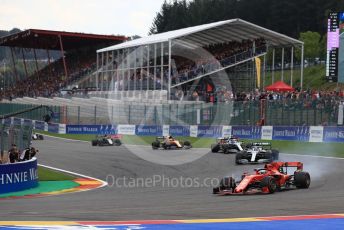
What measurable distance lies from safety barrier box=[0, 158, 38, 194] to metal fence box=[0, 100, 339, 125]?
1726cm

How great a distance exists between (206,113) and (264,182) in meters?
27.2

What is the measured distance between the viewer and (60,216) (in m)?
12.2

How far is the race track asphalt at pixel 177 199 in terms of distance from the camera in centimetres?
1234

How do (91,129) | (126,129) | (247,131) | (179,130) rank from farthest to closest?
(91,129) → (126,129) → (179,130) → (247,131)

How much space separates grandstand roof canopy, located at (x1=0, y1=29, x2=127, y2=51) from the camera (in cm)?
7356

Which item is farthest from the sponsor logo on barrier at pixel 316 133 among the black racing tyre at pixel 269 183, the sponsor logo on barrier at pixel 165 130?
the black racing tyre at pixel 269 183

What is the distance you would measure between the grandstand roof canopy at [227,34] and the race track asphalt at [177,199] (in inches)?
1081

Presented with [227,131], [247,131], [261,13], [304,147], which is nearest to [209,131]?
[227,131]

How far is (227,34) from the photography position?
2207 inches

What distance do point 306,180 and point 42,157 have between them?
1722 centimetres

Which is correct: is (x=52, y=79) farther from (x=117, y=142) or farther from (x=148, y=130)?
(x=117, y=142)

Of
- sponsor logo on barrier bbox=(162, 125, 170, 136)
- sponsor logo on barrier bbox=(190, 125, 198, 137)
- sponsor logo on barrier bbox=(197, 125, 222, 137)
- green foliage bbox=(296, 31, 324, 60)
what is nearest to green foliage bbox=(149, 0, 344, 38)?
green foliage bbox=(296, 31, 324, 60)

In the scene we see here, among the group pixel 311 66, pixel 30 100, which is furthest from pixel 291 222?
pixel 311 66

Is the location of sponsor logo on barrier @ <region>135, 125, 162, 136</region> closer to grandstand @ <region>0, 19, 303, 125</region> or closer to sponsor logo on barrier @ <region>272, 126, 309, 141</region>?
grandstand @ <region>0, 19, 303, 125</region>
